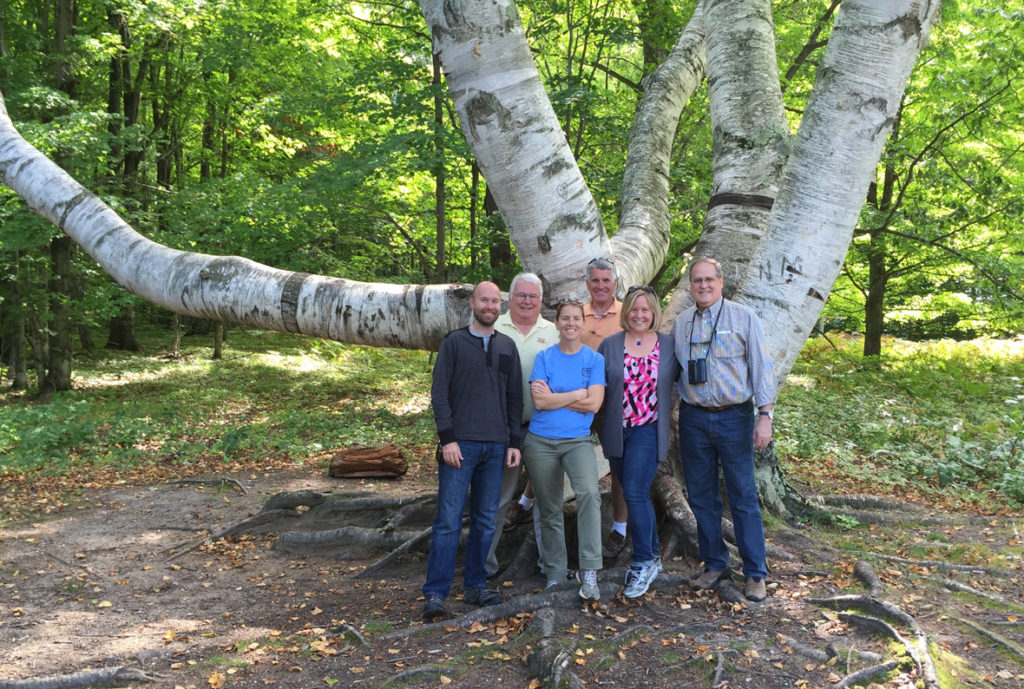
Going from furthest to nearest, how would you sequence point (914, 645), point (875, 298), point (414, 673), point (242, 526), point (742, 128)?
point (875, 298), point (242, 526), point (742, 128), point (414, 673), point (914, 645)

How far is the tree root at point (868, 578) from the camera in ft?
12.8

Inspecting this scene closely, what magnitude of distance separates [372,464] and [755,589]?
17.4 ft

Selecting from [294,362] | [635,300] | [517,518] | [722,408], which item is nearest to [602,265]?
[635,300]

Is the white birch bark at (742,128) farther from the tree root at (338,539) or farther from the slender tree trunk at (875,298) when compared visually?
the slender tree trunk at (875,298)

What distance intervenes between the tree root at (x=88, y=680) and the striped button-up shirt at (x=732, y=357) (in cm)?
314

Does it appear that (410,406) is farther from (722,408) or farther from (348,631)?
(722,408)

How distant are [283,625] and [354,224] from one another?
849 centimetres

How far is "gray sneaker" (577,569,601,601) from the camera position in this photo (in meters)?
3.84

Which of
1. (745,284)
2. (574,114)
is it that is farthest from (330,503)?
(574,114)

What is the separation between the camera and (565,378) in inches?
156

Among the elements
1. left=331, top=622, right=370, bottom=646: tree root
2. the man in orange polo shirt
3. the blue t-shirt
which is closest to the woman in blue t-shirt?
the blue t-shirt

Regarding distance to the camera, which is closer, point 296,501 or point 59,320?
point 296,501

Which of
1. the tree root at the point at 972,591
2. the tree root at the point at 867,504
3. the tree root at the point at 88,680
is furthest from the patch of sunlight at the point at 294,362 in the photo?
the tree root at the point at 972,591

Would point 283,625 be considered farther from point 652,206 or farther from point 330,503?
point 652,206
